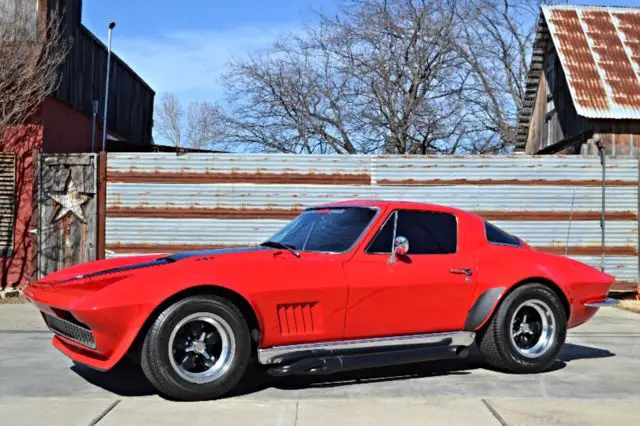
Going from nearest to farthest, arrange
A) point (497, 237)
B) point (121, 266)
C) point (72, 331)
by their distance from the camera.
A: point (72, 331) → point (121, 266) → point (497, 237)

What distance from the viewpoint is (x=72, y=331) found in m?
4.91

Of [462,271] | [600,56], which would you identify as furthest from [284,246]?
[600,56]

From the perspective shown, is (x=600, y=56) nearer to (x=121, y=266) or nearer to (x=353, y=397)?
(x=353, y=397)

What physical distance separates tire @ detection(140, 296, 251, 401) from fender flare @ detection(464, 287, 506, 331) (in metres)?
1.92

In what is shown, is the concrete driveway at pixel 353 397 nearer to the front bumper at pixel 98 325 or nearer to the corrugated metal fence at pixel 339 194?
the front bumper at pixel 98 325

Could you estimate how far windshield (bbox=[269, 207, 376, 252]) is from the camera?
5527 mm

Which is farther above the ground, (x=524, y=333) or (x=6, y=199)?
(x=6, y=199)

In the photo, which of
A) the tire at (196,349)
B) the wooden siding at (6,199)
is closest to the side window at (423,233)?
the tire at (196,349)

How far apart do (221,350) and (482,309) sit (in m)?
2.21

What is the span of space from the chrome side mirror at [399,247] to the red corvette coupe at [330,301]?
0.04ft

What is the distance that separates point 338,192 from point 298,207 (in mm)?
693

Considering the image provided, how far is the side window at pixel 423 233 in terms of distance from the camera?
18.3ft

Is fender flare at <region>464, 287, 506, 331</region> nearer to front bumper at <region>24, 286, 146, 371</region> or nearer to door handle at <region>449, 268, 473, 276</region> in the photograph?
door handle at <region>449, 268, 473, 276</region>

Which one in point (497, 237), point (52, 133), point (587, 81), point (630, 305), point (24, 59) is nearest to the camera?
point (497, 237)
